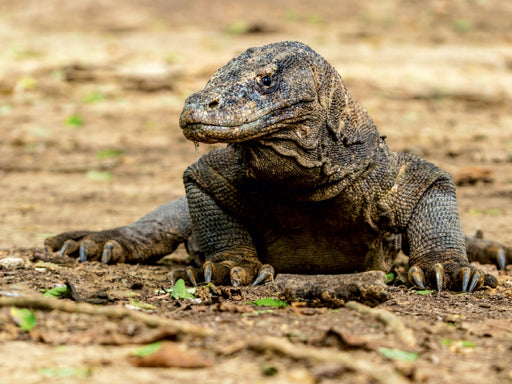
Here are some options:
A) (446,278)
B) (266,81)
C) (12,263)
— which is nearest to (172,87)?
(12,263)

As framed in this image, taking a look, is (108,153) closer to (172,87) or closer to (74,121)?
(74,121)

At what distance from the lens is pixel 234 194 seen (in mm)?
4844

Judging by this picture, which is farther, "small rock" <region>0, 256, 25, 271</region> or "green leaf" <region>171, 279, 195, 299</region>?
"small rock" <region>0, 256, 25, 271</region>

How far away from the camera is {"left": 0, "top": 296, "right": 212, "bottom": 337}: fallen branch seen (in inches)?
118

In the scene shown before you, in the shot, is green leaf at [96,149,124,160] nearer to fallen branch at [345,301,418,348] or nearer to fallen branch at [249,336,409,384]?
fallen branch at [345,301,418,348]

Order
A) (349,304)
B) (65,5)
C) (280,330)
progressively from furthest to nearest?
1. (65,5)
2. (349,304)
3. (280,330)

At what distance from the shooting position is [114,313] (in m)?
3.16

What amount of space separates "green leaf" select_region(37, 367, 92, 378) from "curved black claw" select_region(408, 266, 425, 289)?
229cm

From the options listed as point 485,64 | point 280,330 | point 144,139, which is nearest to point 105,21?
point 144,139

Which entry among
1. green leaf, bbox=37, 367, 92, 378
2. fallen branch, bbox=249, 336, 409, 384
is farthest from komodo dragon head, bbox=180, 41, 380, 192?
green leaf, bbox=37, 367, 92, 378

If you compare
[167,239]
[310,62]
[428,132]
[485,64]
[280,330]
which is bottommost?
[280,330]

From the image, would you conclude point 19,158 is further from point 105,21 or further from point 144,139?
point 105,21

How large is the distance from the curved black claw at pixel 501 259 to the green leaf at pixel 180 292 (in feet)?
8.33

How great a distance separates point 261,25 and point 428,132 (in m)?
5.74
